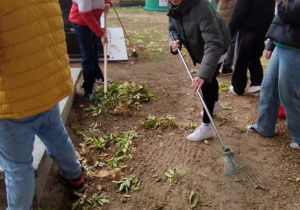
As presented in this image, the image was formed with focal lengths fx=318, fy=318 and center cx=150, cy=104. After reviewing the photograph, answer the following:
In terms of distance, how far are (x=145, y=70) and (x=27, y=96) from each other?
416 cm

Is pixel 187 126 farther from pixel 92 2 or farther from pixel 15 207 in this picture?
pixel 15 207

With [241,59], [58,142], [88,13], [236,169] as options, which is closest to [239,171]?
[236,169]

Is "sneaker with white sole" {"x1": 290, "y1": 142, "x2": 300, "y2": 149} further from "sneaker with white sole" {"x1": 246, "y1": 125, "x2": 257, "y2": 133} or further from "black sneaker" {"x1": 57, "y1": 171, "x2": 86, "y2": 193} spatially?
"black sneaker" {"x1": 57, "y1": 171, "x2": 86, "y2": 193}

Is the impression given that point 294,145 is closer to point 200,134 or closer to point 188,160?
point 200,134

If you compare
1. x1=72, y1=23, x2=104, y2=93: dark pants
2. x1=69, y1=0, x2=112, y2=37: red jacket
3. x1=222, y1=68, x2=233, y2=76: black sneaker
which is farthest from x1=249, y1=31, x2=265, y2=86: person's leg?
x1=72, y1=23, x2=104, y2=93: dark pants

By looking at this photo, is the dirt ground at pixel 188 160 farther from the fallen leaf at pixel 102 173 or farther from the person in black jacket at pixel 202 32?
the person in black jacket at pixel 202 32

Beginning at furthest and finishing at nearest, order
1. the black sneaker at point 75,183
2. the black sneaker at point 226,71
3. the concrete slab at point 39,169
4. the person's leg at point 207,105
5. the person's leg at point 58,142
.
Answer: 1. the black sneaker at point 226,71
2. the person's leg at point 207,105
3. the black sneaker at point 75,183
4. the concrete slab at point 39,169
5. the person's leg at point 58,142

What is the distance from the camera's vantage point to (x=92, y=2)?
4.15 metres

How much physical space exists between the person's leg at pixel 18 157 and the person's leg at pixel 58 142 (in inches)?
6.2

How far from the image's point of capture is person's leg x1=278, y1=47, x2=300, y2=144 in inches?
123

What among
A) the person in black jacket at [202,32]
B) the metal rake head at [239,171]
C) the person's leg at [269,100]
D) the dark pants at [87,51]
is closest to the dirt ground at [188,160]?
the metal rake head at [239,171]

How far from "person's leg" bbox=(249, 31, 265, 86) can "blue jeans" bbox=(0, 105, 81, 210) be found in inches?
124

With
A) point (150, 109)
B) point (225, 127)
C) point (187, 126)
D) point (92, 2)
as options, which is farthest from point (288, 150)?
point (92, 2)

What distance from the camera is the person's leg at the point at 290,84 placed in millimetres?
3129
